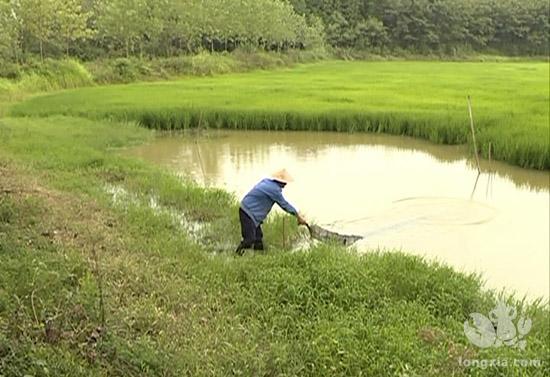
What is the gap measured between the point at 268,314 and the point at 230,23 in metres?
30.8

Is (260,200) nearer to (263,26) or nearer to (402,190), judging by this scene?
(402,190)

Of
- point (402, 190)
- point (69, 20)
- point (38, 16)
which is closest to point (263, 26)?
point (69, 20)

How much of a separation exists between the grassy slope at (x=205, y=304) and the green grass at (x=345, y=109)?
22.8 feet

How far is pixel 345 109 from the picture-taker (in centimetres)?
1584

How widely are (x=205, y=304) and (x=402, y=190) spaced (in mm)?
5840

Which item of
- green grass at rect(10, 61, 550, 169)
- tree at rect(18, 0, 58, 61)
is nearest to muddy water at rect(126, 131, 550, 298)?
green grass at rect(10, 61, 550, 169)

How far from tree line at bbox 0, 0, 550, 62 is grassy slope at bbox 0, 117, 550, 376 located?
1867 centimetres

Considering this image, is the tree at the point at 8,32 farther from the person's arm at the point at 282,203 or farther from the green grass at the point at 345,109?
the person's arm at the point at 282,203

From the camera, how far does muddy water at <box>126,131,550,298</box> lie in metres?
6.80

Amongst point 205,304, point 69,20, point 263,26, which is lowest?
point 205,304

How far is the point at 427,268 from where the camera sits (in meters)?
5.18

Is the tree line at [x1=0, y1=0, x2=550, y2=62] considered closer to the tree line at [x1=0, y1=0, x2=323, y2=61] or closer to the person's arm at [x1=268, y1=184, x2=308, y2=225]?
the tree line at [x1=0, y1=0, x2=323, y2=61]

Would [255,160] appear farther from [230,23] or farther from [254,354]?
[230,23]

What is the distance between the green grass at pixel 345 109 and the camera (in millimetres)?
12344
